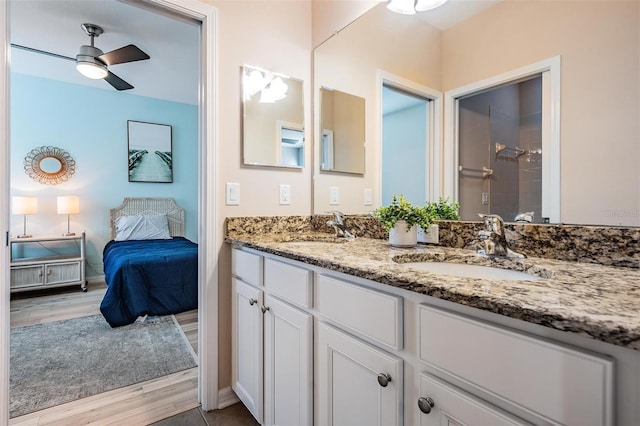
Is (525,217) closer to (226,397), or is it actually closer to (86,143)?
(226,397)

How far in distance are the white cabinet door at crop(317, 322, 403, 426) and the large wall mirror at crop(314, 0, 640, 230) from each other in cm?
74

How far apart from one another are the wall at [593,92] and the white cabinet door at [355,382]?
0.75m

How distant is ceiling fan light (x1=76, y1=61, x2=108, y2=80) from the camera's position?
8.89 feet

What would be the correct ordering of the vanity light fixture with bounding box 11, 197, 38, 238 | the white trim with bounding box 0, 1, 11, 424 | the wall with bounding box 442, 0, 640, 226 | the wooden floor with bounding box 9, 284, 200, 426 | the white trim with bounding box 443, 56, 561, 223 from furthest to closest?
the vanity light fixture with bounding box 11, 197, 38, 238, the wooden floor with bounding box 9, 284, 200, 426, the white trim with bounding box 0, 1, 11, 424, the white trim with bounding box 443, 56, 561, 223, the wall with bounding box 442, 0, 640, 226

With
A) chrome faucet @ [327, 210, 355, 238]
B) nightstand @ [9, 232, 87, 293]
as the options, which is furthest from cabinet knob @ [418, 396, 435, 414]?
nightstand @ [9, 232, 87, 293]

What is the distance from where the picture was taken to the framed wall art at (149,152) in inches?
174

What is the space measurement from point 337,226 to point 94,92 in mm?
4318

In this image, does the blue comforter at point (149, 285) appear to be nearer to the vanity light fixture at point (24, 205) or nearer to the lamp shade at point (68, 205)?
the lamp shade at point (68, 205)

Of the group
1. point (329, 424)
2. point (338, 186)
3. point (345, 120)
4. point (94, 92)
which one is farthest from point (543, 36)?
point (94, 92)

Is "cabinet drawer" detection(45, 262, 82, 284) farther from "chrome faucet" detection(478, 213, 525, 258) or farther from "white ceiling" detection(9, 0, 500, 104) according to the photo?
"chrome faucet" detection(478, 213, 525, 258)

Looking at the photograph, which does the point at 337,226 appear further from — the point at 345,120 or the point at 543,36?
the point at 543,36

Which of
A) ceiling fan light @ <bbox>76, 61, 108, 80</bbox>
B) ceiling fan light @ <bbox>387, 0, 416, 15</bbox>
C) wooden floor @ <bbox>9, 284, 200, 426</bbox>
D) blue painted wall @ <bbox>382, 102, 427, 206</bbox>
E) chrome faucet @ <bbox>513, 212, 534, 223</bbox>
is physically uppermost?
ceiling fan light @ <bbox>76, 61, 108, 80</bbox>

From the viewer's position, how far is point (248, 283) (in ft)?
4.73

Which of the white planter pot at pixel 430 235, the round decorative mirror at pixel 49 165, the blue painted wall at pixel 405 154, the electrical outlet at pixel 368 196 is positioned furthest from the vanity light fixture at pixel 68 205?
the white planter pot at pixel 430 235
